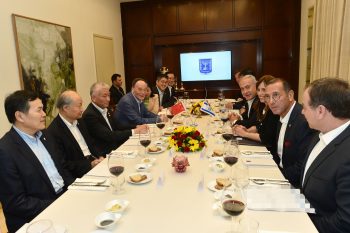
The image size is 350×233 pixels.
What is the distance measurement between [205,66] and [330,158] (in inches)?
264

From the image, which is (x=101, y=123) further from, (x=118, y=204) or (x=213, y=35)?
(x=213, y=35)

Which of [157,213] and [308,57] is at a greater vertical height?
[308,57]

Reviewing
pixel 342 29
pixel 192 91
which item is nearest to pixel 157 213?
pixel 342 29

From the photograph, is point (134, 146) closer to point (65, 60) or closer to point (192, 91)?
point (65, 60)

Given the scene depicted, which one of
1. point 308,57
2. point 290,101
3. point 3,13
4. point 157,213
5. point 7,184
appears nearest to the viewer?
point 157,213

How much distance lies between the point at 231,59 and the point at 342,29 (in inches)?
143

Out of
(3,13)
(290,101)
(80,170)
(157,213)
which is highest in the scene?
(3,13)

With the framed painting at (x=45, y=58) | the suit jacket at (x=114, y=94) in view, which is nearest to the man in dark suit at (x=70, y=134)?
the framed painting at (x=45, y=58)

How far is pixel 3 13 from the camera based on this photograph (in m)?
3.92

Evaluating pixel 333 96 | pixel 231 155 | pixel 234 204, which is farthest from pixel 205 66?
pixel 234 204

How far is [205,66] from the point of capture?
795 centimetres

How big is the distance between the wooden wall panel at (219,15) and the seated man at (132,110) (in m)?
4.29

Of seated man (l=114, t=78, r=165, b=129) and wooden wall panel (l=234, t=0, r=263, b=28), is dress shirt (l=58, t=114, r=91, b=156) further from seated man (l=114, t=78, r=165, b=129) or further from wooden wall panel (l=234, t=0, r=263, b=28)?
wooden wall panel (l=234, t=0, r=263, b=28)

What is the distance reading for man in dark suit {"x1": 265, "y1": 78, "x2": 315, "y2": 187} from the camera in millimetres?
2229
